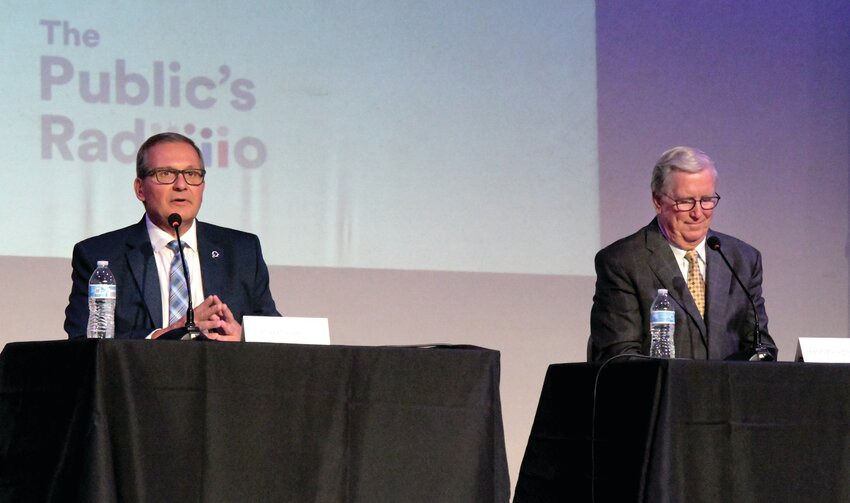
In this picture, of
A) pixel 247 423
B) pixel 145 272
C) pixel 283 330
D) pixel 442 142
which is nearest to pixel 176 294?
pixel 145 272

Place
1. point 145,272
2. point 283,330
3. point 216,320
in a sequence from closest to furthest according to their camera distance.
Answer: point 283,330 < point 216,320 < point 145,272

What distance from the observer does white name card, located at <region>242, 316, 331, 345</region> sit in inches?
114

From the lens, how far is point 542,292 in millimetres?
5324

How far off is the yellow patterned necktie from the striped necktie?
157 centimetres

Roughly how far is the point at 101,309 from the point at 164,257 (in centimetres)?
39

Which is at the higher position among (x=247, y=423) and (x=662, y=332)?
(x=662, y=332)

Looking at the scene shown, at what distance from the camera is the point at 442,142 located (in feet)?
16.7

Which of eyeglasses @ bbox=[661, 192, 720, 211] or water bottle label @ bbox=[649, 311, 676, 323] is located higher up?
eyeglasses @ bbox=[661, 192, 720, 211]

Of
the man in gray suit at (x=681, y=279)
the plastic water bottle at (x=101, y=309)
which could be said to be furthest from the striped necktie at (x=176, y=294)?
the man in gray suit at (x=681, y=279)

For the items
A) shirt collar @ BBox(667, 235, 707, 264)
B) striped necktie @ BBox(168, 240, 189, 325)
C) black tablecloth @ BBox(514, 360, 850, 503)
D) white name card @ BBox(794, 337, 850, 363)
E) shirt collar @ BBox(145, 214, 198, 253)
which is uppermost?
shirt collar @ BBox(145, 214, 198, 253)

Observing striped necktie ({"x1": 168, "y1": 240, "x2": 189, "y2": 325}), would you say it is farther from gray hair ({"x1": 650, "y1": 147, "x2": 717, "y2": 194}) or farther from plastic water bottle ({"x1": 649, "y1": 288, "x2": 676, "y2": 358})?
gray hair ({"x1": 650, "y1": 147, "x2": 717, "y2": 194})

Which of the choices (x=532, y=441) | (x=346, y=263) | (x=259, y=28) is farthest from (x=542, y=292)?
→ (x=532, y=441)

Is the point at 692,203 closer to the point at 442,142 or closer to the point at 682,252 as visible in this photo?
the point at 682,252

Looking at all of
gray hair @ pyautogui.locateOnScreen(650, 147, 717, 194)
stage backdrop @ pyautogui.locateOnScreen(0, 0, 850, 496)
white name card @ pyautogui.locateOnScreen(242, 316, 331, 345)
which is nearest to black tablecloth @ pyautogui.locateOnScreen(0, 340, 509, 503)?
white name card @ pyautogui.locateOnScreen(242, 316, 331, 345)
